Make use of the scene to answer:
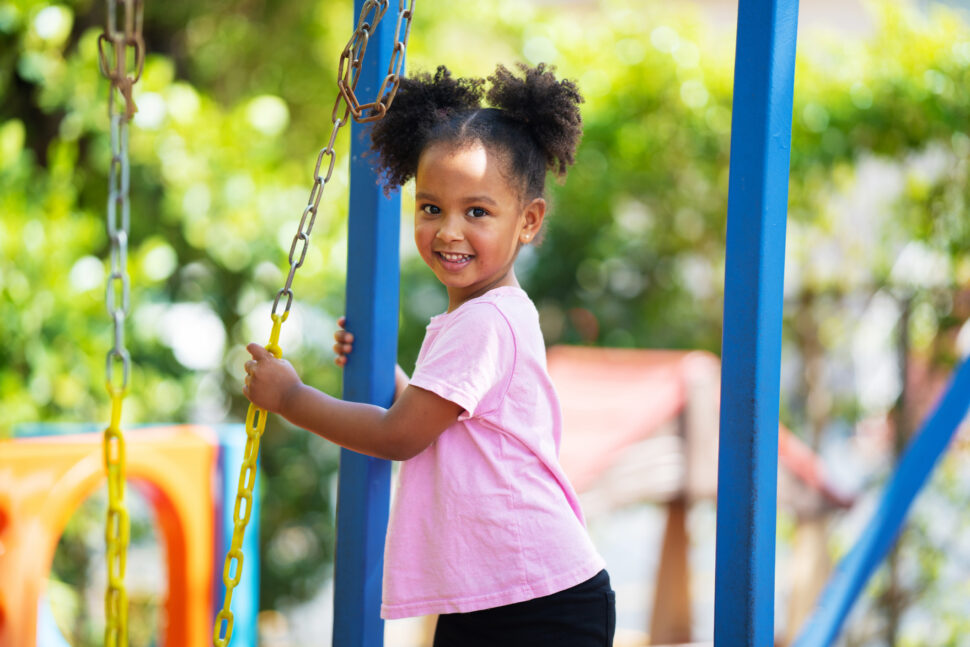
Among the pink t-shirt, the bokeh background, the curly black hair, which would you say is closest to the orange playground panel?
the bokeh background

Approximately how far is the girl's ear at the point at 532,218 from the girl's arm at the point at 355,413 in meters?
0.36

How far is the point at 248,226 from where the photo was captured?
12.0 feet

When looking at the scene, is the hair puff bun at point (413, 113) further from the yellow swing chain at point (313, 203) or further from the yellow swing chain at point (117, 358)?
the yellow swing chain at point (117, 358)

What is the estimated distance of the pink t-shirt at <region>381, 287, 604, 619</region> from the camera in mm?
1526

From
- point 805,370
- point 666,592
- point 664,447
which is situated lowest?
point 666,592

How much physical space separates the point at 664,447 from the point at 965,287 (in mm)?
1637

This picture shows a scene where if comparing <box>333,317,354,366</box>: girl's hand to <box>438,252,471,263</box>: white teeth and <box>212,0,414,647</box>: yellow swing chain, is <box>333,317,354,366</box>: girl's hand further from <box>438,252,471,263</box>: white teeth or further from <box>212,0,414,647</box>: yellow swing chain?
<box>438,252,471,263</box>: white teeth

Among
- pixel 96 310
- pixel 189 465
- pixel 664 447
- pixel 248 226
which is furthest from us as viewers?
pixel 664 447

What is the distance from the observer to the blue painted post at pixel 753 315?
5.04 ft

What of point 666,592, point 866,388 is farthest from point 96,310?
point 866,388

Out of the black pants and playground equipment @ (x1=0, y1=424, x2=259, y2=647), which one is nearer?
the black pants

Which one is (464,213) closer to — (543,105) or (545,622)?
(543,105)

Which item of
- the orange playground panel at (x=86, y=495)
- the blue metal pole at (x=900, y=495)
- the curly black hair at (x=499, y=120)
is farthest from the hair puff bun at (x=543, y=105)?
the blue metal pole at (x=900, y=495)

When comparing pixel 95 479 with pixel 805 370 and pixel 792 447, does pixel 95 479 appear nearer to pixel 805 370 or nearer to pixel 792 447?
pixel 792 447
